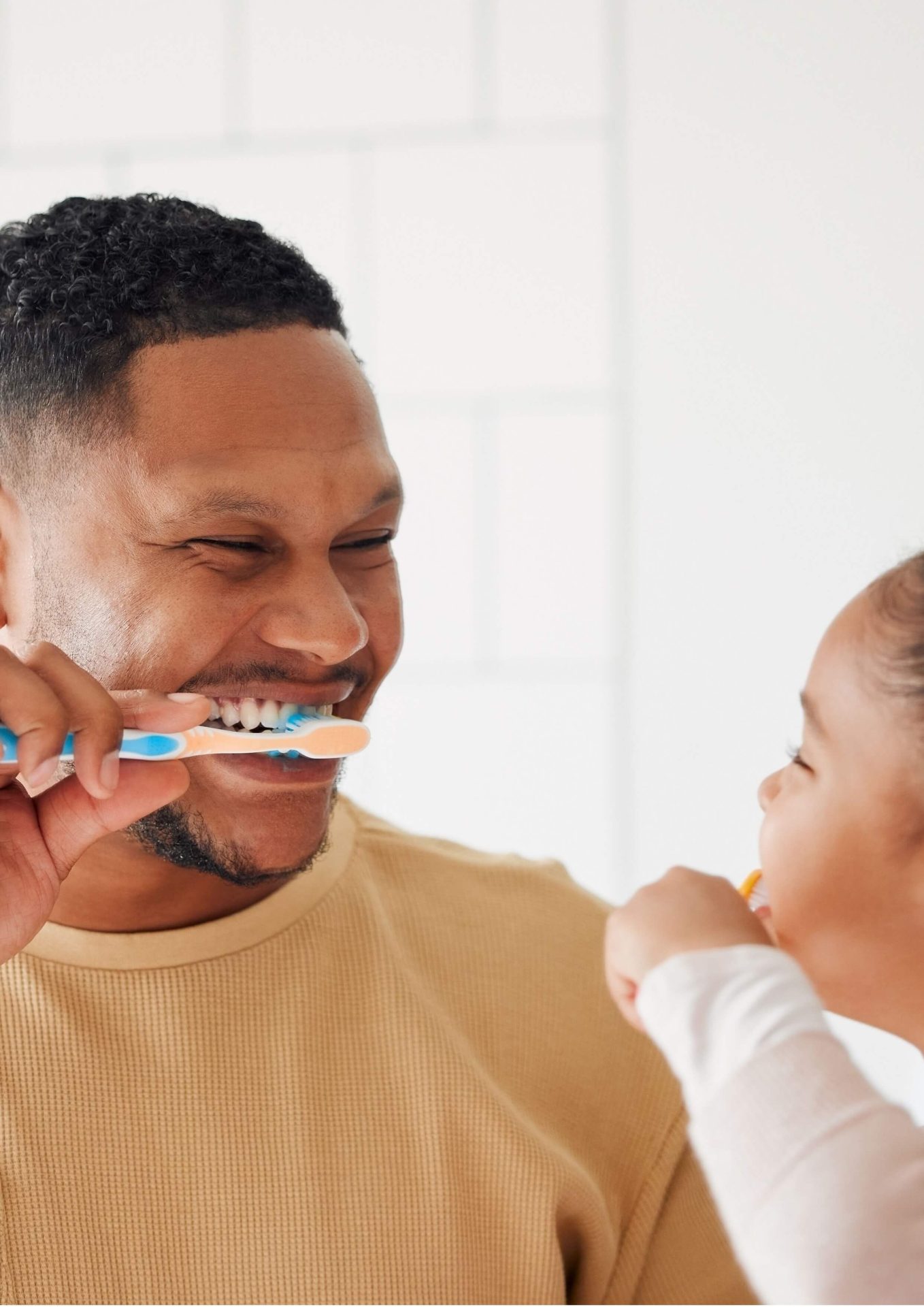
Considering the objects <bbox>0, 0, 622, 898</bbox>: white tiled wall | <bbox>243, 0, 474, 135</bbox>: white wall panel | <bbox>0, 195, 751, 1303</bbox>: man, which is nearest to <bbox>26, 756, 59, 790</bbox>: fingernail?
<bbox>0, 195, 751, 1303</bbox>: man

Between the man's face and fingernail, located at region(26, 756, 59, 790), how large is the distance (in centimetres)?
25

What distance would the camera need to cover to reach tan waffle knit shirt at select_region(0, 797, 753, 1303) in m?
1.09

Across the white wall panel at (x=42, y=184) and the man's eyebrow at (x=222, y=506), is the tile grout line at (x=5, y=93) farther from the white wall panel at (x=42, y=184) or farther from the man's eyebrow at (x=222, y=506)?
the man's eyebrow at (x=222, y=506)

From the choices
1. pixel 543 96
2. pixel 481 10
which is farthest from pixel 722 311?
pixel 481 10

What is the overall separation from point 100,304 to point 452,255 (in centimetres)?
142

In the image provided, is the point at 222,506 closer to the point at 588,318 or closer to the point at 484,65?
the point at 588,318

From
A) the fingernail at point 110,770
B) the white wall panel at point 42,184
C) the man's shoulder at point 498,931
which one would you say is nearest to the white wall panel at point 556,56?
the white wall panel at point 42,184

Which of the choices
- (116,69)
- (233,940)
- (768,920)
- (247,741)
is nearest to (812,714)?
(768,920)

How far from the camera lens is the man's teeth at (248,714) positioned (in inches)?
46.1

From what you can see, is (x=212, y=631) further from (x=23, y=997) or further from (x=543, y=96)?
(x=543, y=96)

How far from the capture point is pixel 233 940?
1.22 meters

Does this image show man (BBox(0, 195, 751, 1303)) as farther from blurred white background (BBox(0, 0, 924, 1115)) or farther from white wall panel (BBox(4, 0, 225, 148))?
white wall panel (BBox(4, 0, 225, 148))

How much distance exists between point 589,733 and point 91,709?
164 centimetres

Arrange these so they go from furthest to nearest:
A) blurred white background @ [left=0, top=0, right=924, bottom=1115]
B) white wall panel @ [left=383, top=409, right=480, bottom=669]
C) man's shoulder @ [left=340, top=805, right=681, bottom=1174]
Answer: white wall panel @ [left=383, top=409, right=480, bottom=669] → blurred white background @ [left=0, top=0, right=924, bottom=1115] → man's shoulder @ [left=340, top=805, right=681, bottom=1174]
